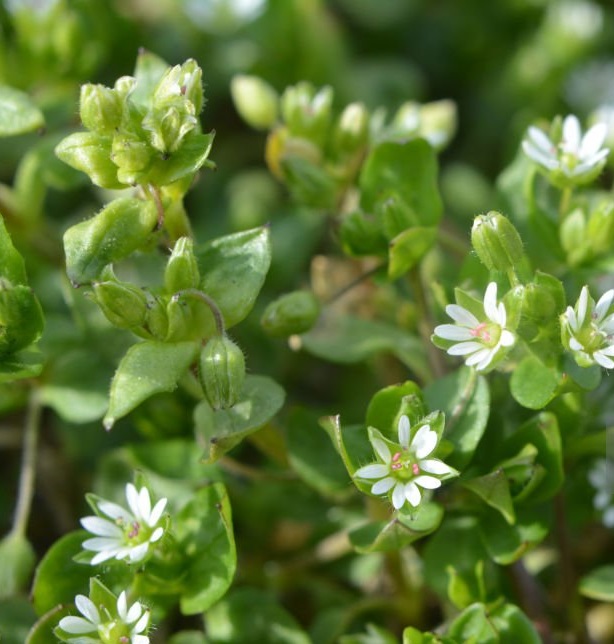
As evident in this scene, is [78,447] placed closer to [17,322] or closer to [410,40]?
[17,322]

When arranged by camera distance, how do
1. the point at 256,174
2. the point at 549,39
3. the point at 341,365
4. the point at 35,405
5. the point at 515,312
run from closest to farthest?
the point at 515,312
the point at 35,405
the point at 341,365
the point at 256,174
the point at 549,39

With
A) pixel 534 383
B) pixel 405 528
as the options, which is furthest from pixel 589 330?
pixel 405 528

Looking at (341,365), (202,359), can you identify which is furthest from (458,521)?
(341,365)

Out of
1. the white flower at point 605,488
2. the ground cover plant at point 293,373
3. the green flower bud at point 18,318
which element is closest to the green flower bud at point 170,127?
the ground cover plant at point 293,373

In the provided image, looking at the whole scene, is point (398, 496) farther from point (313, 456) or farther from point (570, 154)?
point (570, 154)

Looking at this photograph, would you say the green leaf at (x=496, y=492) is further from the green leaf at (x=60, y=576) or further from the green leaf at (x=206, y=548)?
the green leaf at (x=60, y=576)

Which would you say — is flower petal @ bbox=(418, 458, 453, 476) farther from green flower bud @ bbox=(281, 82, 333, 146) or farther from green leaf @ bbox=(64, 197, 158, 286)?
green flower bud @ bbox=(281, 82, 333, 146)
